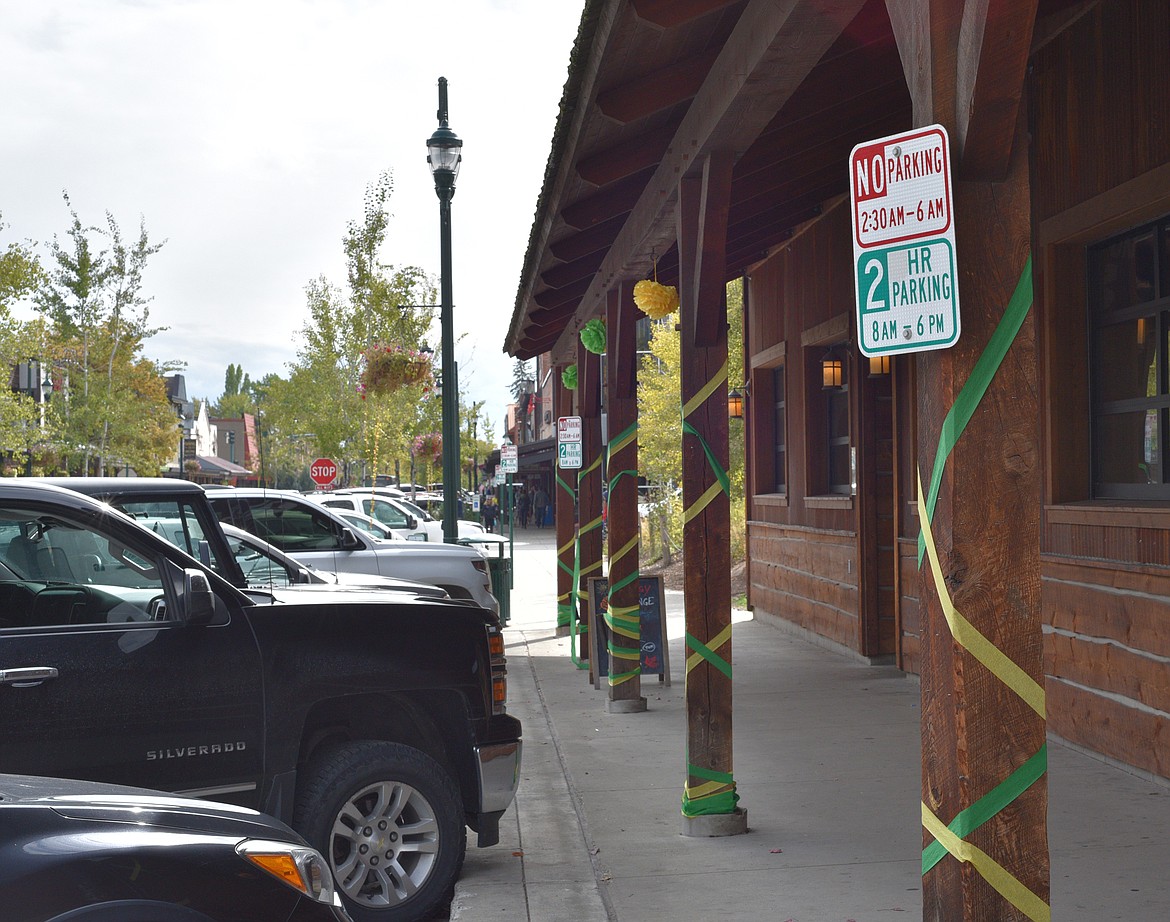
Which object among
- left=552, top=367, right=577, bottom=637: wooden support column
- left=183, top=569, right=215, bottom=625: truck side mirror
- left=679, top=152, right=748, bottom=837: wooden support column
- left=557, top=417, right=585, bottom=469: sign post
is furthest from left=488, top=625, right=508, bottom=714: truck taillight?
left=552, top=367, right=577, bottom=637: wooden support column

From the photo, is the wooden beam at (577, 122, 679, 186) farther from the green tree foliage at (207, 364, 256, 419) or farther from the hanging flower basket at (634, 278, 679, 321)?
the green tree foliage at (207, 364, 256, 419)

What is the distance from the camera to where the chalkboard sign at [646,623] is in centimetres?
1109

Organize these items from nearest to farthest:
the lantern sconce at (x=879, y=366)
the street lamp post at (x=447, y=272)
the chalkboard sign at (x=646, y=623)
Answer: the chalkboard sign at (x=646, y=623)
the lantern sconce at (x=879, y=366)
the street lamp post at (x=447, y=272)

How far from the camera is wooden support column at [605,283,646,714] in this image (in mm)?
10062

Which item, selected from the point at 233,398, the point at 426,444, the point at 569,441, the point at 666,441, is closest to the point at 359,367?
the point at 426,444

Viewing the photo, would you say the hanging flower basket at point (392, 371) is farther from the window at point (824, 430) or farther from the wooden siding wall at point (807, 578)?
the window at point (824, 430)

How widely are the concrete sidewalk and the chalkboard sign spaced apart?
0.51 metres

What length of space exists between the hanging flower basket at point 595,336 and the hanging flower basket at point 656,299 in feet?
9.99

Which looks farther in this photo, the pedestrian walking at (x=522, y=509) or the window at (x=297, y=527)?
the pedestrian walking at (x=522, y=509)

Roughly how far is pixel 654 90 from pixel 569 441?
8.62 m

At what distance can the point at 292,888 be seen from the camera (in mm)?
3201

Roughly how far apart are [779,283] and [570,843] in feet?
31.4

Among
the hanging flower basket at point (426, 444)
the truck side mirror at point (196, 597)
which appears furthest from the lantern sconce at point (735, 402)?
the hanging flower basket at point (426, 444)

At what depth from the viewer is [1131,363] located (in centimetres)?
770
